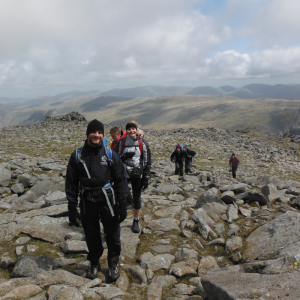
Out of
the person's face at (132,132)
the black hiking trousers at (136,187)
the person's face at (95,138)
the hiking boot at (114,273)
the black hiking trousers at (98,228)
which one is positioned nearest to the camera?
the person's face at (95,138)

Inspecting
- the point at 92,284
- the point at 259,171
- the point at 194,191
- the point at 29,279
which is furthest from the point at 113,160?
the point at 259,171

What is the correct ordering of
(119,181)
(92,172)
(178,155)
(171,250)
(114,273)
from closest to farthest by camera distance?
(92,172)
(119,181)
(114,273)
(171,250)
(178,155)

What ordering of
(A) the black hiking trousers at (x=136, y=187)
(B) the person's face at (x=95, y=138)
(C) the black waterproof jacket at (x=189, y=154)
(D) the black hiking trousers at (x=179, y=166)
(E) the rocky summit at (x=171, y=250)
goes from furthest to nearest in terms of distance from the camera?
(C) the black waterproof jacket at (x=189, y=154), (D) the black hiking trousers at (x=179, y=166), (A) the black hiking trousers at (x=136, y=187), (B) the person's face at (x=95, y=138), (E) the rocky summit at (x=171, y=250)

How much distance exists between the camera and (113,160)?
500cm

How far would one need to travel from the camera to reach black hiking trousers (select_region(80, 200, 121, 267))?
16.5 feet

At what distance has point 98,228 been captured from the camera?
5312mm

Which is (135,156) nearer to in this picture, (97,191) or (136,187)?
(136,187)

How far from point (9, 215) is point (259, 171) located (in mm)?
25057

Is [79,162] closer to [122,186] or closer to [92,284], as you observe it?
[122,186]

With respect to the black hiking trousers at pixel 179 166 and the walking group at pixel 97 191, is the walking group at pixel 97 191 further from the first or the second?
the black hiking trousers at pixel 179 166

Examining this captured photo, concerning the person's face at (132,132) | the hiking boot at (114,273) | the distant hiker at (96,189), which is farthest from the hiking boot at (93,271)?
the person's face at (132,132)

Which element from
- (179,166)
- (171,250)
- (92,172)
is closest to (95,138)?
(92,172)

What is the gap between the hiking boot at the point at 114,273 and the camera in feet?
17.0

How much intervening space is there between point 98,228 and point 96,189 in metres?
1.12
